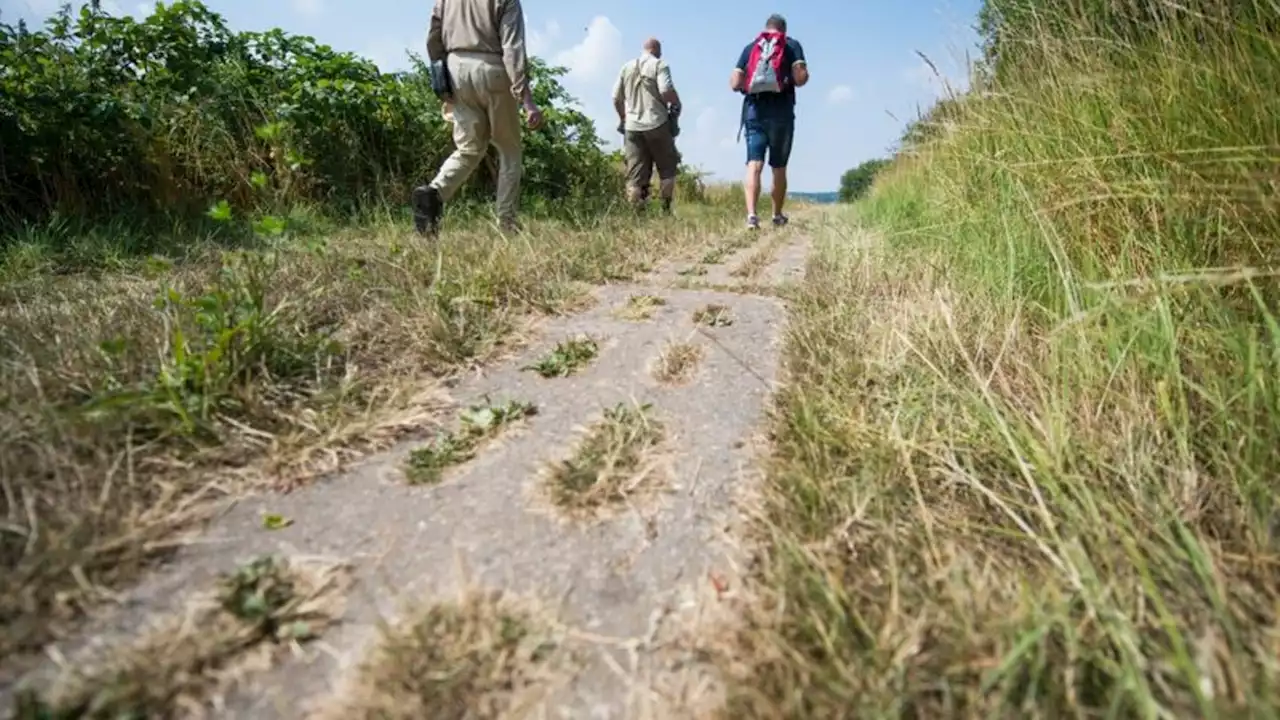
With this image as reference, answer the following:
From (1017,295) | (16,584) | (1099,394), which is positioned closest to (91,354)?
(16,584)

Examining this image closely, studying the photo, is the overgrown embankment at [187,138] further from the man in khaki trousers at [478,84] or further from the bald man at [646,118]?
the man in khaki trousers at [478,84]

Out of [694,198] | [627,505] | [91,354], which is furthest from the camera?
[694,198]

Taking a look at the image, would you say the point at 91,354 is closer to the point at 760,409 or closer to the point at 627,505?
the point at 627,505

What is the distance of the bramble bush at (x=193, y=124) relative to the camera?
3408 mm

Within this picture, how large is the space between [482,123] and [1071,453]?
364 cm

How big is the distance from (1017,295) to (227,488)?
191 centimetres

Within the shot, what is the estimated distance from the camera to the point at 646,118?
589cm

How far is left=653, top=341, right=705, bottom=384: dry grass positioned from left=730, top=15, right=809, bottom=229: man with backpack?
382cm

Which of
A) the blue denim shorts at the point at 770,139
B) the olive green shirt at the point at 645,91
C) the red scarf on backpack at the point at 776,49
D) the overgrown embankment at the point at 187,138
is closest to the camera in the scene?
the overgrown embankment at the point at 187,138

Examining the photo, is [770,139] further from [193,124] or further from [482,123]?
[193,124]

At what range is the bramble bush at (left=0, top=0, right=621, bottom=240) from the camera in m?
3.41

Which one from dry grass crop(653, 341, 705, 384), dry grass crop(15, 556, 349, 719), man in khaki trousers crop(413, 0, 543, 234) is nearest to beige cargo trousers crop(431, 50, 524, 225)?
man in khaki trousers crop(413, 0, 543, 234)

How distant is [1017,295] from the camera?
1626 millimetres

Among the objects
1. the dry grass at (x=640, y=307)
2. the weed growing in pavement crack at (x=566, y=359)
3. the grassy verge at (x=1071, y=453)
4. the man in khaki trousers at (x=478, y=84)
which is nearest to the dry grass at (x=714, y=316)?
the dry grass at (x=640, y=307)
